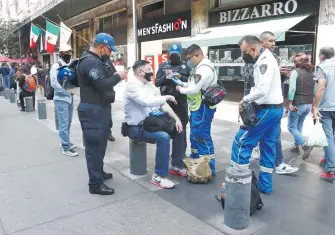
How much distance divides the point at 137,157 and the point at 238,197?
1.87m

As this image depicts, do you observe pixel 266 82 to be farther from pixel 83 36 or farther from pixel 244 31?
pixel 83 36

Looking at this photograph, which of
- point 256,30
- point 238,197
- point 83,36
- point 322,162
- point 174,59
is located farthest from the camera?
point 83,36

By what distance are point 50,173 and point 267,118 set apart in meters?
3.14

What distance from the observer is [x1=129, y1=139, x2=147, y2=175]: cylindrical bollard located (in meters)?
4.56

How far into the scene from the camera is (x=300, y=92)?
5219 millimetres

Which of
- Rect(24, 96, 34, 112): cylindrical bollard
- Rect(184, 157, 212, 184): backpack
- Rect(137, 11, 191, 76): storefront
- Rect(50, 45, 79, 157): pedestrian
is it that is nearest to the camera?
Rect(184, 157, 212, 184): backpack

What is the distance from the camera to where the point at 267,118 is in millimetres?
3615

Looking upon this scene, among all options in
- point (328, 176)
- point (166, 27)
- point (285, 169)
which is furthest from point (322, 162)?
point (166, 27)

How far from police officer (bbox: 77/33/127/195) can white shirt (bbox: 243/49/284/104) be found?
150 cm

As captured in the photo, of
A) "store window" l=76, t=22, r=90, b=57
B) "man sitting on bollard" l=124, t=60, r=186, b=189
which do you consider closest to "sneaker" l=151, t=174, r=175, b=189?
"man sitting on bollard" l=124, t=60, r=186, b=189

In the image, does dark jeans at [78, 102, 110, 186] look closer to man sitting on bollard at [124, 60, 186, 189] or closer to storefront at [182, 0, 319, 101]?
man sitting on bollard at [124, 60, 186, 189]

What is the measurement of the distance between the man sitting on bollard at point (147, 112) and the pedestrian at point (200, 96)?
264 mm

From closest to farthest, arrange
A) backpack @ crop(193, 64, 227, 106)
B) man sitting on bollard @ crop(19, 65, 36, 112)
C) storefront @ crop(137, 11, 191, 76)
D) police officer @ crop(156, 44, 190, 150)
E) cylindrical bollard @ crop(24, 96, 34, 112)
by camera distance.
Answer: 1. backpack @ crop(193, 64, 227, 106)
2. police officer @ crop(156, 44, 190, 150)
3. man sitting on bollard @ crop(19, 65, 36, 112)
4. cylindrical bollard @ crop(24, 96, 34, 112)
5. storefront @ crop(137, 11, 191, 76)

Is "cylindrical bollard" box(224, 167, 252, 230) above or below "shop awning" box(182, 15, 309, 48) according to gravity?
below
